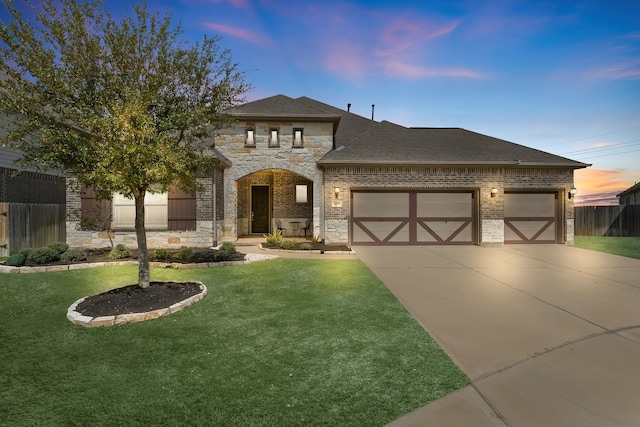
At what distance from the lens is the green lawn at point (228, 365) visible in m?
2.74

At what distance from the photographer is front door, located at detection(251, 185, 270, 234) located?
54.9 feet

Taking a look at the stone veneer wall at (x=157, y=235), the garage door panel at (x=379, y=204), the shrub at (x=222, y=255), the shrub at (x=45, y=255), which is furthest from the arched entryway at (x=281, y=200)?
the shrub at (x=45, y=255)

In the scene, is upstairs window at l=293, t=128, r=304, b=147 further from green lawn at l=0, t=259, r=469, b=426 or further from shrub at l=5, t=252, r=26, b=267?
shrub at l=5, t=252, r=26, b=267

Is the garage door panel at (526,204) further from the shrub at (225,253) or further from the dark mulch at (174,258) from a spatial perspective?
the shrub at (225,253)

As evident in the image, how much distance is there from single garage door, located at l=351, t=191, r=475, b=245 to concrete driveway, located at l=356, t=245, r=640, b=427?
432 cm

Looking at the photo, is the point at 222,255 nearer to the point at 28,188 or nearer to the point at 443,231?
the point at 443,231

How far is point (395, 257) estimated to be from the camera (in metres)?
10.8

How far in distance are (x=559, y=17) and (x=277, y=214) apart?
13.7 m

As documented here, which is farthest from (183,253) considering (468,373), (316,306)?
(468,373)

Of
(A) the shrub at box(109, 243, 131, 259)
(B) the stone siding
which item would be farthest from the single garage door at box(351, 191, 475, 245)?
(B) the stone siding

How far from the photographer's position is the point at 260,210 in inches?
663

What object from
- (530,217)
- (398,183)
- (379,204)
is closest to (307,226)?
(379,204)

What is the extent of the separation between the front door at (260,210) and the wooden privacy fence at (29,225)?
25.8 feet

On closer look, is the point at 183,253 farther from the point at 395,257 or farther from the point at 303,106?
the point at 303,106
